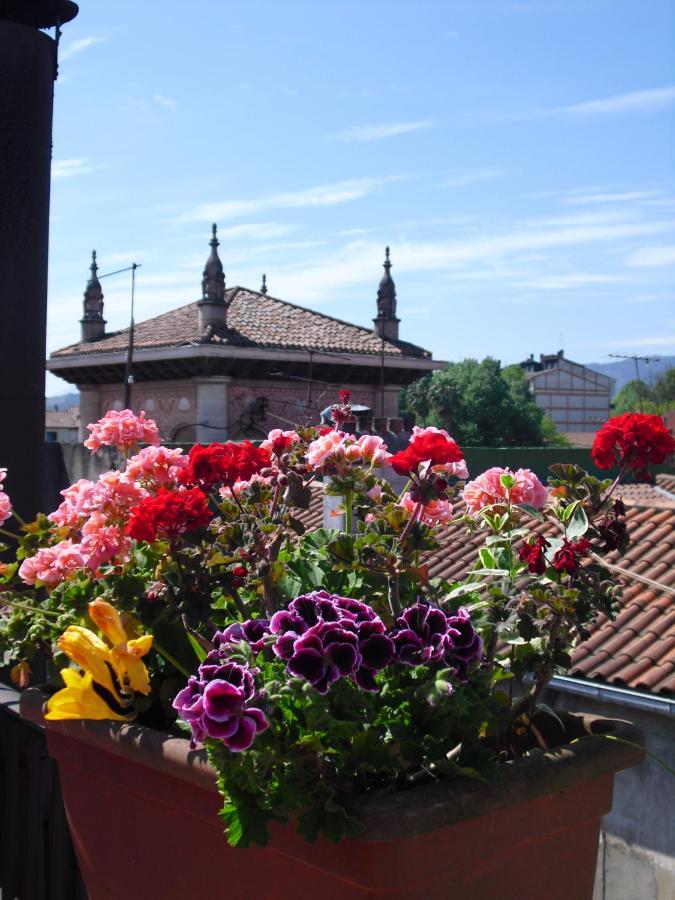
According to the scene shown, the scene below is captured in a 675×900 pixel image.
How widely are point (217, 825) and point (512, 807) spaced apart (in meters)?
0.43

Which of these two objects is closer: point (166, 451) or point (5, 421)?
point (166, 451)

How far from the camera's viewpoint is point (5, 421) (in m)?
3.63

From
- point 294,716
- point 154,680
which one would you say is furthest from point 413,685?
point 154,680

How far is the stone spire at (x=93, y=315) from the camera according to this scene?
37.5 metres

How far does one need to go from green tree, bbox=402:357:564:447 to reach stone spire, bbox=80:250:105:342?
2832 cm

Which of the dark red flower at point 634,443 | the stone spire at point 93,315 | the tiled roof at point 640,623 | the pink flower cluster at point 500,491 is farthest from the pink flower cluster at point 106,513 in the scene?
the stone spire at point 93,315

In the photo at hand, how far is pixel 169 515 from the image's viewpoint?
1798mm

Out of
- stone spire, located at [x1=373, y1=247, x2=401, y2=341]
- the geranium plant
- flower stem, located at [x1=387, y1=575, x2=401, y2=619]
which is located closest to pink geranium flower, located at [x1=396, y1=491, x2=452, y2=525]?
the geranium plant

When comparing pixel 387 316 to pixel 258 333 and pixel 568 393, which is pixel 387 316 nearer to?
pixel 258 333

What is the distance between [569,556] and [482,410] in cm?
6444

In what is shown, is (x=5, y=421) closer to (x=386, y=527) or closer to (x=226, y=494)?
(x=226, y=494)

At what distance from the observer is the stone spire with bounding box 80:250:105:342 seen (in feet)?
123

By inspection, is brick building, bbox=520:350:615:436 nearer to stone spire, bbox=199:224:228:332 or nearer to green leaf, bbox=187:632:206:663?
stone spire, bbox=199:224:228:332

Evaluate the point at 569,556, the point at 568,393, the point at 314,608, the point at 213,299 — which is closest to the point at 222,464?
the point at 314,608
